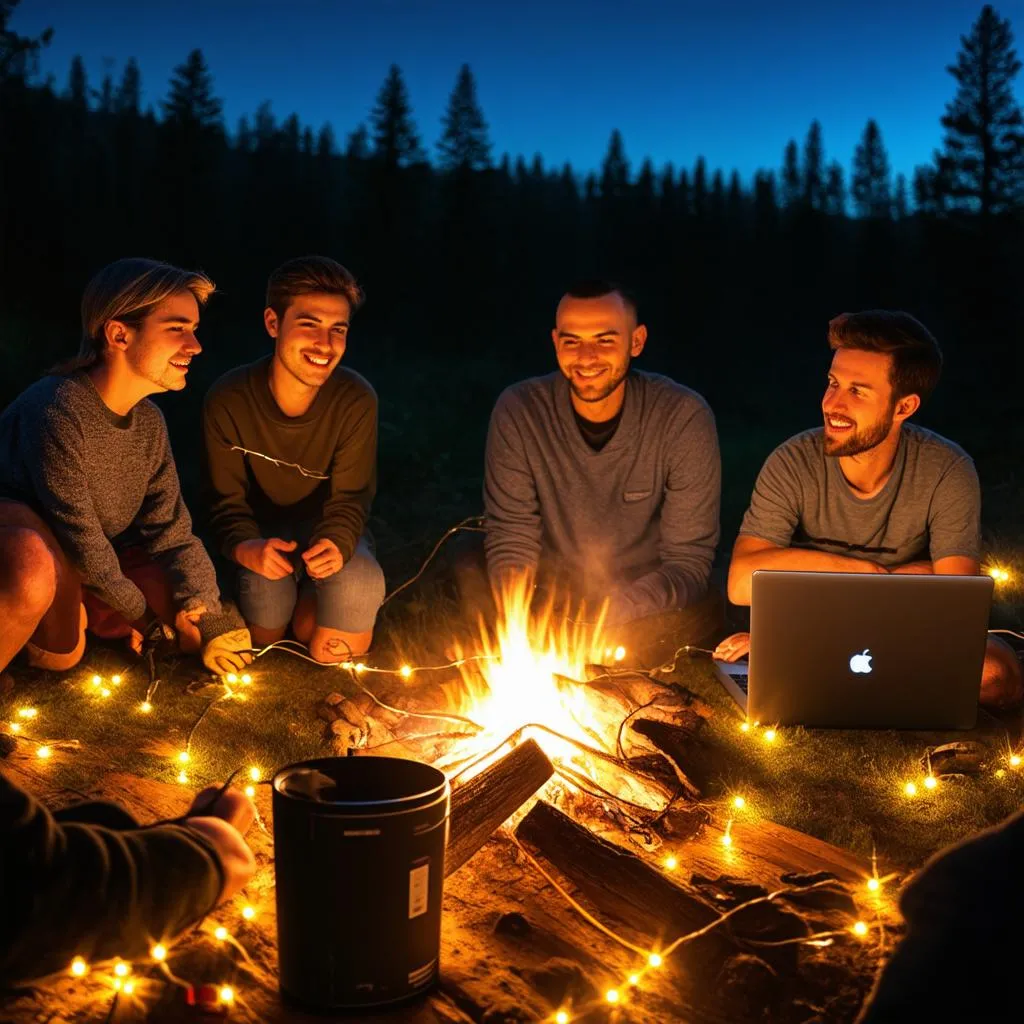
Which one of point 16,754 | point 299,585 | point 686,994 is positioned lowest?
point 686,994

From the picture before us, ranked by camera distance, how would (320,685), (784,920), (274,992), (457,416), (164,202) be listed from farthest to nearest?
1. (164,202)
2. (457,416)
3. (320,685)
4. (784,920)
5. (274,992)

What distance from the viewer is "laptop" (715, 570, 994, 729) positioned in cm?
388

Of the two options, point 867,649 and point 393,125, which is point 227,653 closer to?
point 867,649

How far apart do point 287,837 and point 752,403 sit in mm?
21019

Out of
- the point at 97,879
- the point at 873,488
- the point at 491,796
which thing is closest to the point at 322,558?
the point at 491,796

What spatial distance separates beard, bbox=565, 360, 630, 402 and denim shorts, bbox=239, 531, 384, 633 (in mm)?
1240

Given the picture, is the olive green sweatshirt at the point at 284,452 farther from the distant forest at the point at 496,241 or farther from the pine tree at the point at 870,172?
the pine tree at the point at 870,172

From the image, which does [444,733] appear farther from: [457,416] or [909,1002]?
[457,416]

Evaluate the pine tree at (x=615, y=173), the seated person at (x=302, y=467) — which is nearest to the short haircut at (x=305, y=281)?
the seated person at (x=302, y=467)

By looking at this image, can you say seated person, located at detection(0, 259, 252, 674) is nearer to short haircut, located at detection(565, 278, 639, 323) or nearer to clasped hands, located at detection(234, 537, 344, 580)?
clasped hands, located at detection(234, 537, 344, 580)

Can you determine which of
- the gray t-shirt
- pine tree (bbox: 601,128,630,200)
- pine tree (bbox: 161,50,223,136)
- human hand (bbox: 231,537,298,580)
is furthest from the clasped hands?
pine tree (bbox: 601,128,630,200)

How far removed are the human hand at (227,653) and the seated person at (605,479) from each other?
1.18 metres

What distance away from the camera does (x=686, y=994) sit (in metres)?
2.52

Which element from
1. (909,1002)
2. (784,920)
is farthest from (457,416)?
(909,1002)
